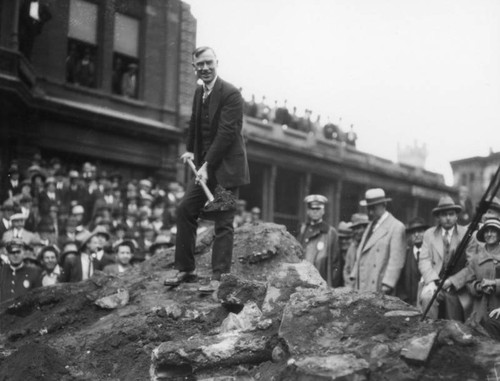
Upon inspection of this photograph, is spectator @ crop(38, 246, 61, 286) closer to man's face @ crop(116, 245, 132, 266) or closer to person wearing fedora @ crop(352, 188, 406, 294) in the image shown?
man's face @ crop(116, 245, 132, 266)

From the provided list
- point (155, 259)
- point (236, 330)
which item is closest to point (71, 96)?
point (155, 259)

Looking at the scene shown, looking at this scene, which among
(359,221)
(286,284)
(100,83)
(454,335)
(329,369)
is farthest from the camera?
(100,83)

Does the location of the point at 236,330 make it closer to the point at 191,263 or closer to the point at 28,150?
the point at 191,263

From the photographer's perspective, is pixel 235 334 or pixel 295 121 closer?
pixel 235 334

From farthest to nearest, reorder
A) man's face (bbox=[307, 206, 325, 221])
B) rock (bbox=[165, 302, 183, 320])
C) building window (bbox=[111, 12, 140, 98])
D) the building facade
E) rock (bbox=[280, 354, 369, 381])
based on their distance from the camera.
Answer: building window (bbox=[111, 12, 140, 98])
the building facade
man's face (bbox=[307, 206, 325, 221])
rock (bbox=[165, 302, 183, 320])
rock (bbox=[280, 354, 369, 381])

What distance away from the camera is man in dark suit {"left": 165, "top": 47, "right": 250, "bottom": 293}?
248 inches

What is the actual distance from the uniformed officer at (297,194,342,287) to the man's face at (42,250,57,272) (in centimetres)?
349

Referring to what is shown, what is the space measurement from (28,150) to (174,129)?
432 cm

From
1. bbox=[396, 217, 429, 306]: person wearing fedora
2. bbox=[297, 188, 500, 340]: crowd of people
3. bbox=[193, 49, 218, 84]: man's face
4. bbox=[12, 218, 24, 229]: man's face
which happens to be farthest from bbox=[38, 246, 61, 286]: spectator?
bbox=[396, 217, 429, 306]: person wearing fedora

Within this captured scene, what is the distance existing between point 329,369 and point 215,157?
9.04ft

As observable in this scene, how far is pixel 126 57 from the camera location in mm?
18828

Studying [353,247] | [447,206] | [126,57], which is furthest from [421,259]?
[126,57]

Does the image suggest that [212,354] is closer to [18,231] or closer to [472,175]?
[18,231]

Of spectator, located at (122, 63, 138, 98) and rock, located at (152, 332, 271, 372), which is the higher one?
spectator, located at (122, 63, 138, 98)
